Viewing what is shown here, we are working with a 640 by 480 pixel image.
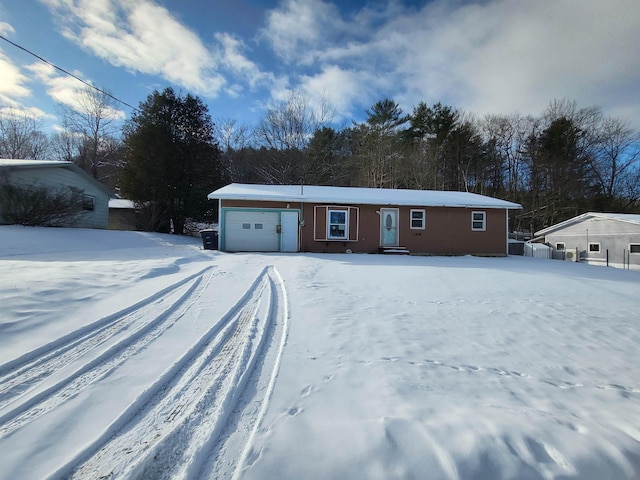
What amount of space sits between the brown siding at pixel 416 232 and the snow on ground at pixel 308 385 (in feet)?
27.2

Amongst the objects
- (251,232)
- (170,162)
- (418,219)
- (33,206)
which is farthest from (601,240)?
(33,206)

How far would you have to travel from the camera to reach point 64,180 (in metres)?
17.4

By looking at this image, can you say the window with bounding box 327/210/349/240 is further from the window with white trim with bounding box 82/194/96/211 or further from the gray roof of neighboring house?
the window with white trim with bounding box 82/194/96/211

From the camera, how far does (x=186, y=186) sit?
2158 centimetres

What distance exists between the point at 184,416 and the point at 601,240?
25384mm

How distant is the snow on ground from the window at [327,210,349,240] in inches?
332

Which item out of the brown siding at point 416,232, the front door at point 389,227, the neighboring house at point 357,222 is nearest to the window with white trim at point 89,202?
the neighboring house at point 357,222

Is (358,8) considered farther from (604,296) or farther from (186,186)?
(186,186)

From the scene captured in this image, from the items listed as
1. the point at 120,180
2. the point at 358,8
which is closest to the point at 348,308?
the point at 358,8

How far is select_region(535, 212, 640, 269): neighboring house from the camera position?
58.5ft

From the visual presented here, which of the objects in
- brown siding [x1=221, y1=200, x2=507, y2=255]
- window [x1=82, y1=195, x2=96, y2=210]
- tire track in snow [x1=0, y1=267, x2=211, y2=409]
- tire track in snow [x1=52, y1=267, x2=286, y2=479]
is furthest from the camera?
window [x1=82, y1=195, x2=96, y2=210]

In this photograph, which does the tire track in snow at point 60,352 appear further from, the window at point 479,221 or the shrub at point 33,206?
the window at point 479,221

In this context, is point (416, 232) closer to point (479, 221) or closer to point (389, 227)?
point (389, 227)

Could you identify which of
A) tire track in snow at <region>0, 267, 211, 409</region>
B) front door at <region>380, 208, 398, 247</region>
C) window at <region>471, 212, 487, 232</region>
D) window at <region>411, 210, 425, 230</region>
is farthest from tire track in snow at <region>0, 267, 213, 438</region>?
window at <region>471, 212, 487, 232</region>
